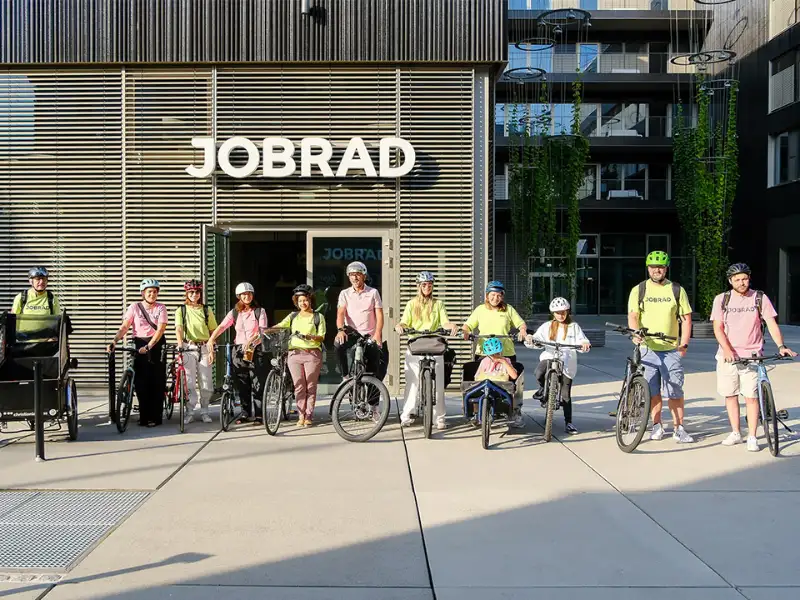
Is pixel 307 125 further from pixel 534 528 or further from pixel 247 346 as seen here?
pixel 534 528

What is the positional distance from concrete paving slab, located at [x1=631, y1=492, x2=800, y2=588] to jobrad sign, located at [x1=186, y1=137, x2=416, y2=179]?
6714 millimetres

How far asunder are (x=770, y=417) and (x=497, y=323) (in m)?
2.84

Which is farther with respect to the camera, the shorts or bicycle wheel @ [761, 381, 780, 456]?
the shorts

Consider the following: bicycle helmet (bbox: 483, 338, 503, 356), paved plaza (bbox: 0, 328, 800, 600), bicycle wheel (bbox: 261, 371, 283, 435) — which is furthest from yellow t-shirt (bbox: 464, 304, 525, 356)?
bicycle wheel (bbox: 261, 371, 283, 435)

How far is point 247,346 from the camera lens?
355 inches

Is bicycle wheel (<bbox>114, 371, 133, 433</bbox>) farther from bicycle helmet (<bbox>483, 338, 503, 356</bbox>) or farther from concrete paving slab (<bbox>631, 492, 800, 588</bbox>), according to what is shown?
concrete paving slab (<bbox>631, 492, 800, 588</bbox>)

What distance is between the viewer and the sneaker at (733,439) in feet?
26.3

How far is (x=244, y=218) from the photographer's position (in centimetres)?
1162

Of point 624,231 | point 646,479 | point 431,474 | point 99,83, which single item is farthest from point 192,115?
point 624,231

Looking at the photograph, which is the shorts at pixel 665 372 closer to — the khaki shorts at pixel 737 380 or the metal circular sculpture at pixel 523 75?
the khaki shorts at pixel 737 380

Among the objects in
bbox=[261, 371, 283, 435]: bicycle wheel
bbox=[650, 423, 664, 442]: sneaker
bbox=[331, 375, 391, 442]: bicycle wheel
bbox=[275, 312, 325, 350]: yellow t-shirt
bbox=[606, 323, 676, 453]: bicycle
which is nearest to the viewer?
bbox=[606, 323, 676, 453]: bicycle

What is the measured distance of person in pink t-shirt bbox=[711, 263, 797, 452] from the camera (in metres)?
7.71

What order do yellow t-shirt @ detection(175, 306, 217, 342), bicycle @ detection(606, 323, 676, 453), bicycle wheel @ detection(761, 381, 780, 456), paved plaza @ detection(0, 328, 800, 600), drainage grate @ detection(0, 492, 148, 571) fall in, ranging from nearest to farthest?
paved plaza @ detection(0, 328, 800, 600)
drainage grate @ detection(0, 492, 148, 571)
bicycle wheel @ detection(761, 381, 780, 456)
bicycle @ detection(606, 323, 676, 453)
yellow t-shirt @ detection(175, 306, 217, 342)

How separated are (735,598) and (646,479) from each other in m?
2.52
